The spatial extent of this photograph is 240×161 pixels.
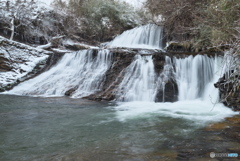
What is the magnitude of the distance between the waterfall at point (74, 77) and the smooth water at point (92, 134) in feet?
10.9

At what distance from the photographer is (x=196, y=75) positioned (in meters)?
8.16

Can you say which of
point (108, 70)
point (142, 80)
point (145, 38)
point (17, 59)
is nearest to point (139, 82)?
point (142, 80)

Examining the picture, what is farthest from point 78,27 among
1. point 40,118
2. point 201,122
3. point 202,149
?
point 202,149

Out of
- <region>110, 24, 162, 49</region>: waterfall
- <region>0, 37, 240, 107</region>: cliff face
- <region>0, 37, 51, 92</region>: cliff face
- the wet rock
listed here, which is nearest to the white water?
<region>0, 37, 240, 107</region>: cliff face

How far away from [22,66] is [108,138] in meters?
9.81

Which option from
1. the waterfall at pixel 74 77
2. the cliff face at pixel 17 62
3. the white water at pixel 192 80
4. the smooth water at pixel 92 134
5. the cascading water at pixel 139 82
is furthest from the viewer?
the cliff face at pixel 17 62

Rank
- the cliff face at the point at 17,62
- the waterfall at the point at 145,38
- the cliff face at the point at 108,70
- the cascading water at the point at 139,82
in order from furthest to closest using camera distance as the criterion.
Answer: the waterfall at the point at 145,38 < the cliff face at the point at 17,62 < the cascading water at the point at 139,82 < the cliff face at the point at 108,70

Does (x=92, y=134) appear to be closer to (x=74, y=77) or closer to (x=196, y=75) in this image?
(x=196, y=75)

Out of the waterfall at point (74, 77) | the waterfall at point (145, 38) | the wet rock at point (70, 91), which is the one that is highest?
the waterfall at point (145, 38)

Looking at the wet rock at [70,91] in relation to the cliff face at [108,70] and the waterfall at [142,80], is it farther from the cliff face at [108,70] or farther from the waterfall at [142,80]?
the waterfall at [142,80]

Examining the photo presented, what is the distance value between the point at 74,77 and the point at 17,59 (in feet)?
13.8

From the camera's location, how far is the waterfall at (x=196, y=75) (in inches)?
298

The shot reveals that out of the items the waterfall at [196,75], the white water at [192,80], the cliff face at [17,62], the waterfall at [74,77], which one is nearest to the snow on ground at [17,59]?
the cliff face at [17,62]

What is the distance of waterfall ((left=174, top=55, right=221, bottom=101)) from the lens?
7.57m
